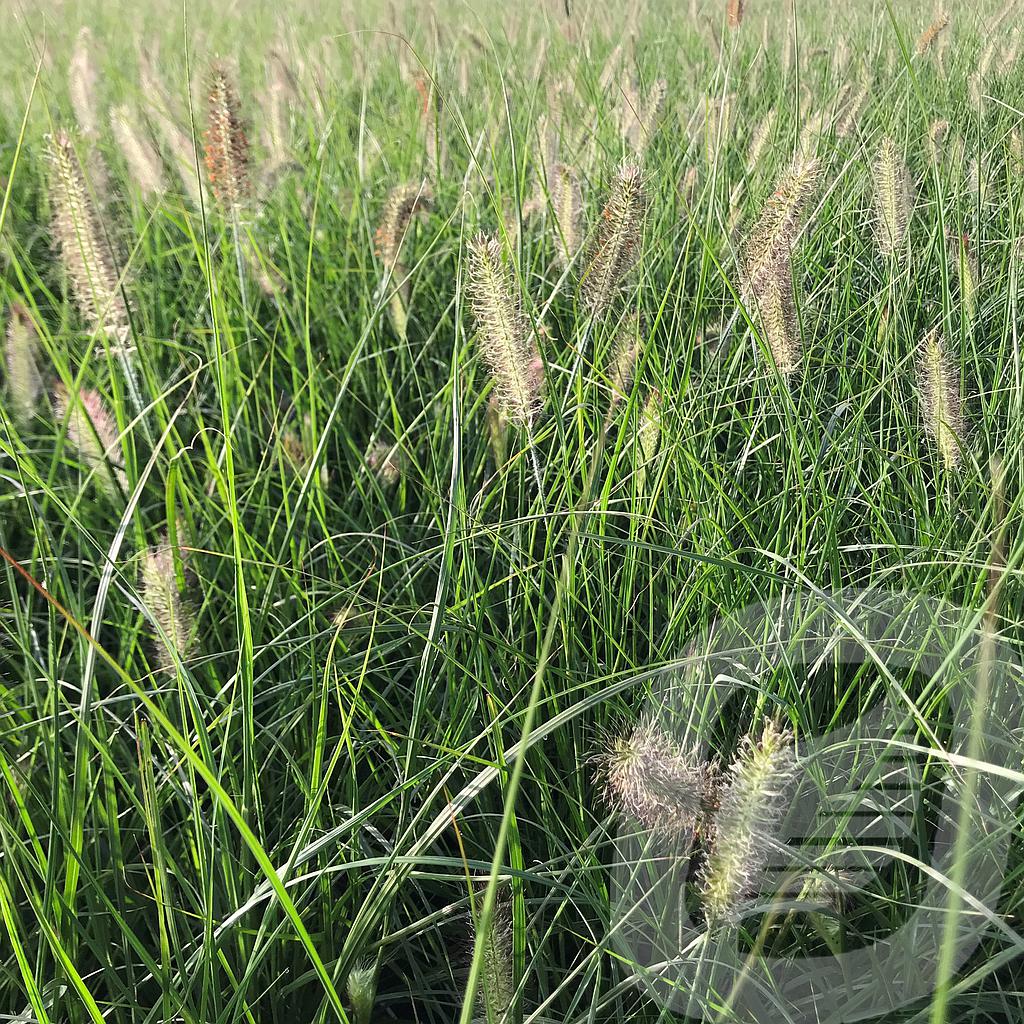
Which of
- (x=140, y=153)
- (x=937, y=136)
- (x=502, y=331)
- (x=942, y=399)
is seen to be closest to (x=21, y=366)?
(x=140, y=153)

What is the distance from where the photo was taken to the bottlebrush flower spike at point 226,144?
1.51 meters

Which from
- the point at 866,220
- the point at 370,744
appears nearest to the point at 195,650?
the point at 370,744

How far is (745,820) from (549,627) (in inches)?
11.0

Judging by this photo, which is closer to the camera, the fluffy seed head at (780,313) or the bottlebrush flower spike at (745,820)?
the bottlebrush flower spike at (745,820)

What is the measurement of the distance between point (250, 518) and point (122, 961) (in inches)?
34.6

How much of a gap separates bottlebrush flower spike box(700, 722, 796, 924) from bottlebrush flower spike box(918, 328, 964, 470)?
557 mm

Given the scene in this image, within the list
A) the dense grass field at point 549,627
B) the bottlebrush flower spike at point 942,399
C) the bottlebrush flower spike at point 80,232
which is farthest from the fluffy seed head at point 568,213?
the bottlebrush flower spike at point 80,232

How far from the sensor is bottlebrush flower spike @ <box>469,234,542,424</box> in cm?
106

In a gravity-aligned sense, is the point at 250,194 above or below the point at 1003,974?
above

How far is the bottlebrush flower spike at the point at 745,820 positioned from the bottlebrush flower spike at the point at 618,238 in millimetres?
739

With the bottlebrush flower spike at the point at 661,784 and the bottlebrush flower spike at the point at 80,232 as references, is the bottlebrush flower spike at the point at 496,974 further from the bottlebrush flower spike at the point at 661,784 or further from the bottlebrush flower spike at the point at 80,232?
the bottlebrush flower spike at the point at 80,232

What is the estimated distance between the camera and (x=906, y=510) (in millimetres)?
1455

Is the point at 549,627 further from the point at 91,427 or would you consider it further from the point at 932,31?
the point at 932,31

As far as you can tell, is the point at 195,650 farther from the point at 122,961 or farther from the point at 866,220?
the point at 866,220
